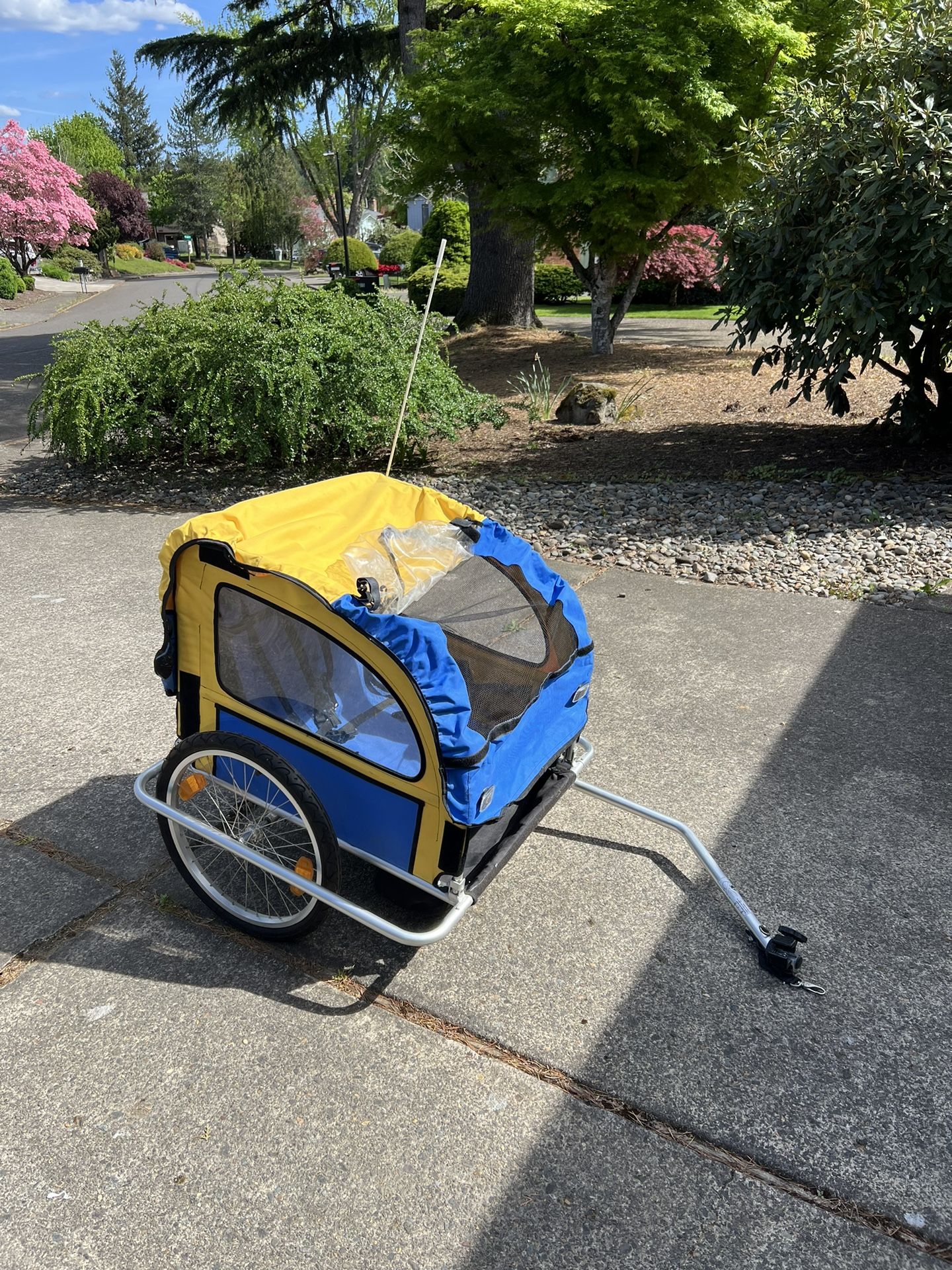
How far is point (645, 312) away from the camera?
2292 cm

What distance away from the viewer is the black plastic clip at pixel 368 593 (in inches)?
101

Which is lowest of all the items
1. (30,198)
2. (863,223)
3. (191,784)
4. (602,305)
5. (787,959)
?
(787,959)

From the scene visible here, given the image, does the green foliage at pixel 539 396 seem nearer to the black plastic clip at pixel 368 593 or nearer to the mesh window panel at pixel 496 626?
the mesh window panel at pixel 496 626

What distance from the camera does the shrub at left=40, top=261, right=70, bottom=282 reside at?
42.2 meters

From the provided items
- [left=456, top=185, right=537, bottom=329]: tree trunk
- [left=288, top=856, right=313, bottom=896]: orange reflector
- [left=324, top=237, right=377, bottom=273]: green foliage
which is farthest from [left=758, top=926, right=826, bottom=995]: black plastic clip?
[left=324, top=237, right=377, bottom=273]: green foliage

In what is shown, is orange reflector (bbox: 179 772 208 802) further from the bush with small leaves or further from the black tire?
the bush with small leaves

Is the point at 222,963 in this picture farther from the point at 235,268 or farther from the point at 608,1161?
the point at 235,268

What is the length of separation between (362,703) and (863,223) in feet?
19.1

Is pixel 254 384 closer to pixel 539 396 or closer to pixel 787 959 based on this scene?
pixel 539 396

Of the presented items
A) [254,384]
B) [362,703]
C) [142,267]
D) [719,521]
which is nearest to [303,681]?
[362,703]

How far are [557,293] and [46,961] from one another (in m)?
25.5

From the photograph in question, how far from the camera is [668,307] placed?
23.9 meters

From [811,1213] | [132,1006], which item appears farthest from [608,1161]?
[132,1006]

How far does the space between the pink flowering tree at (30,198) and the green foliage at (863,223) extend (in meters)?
36.4
